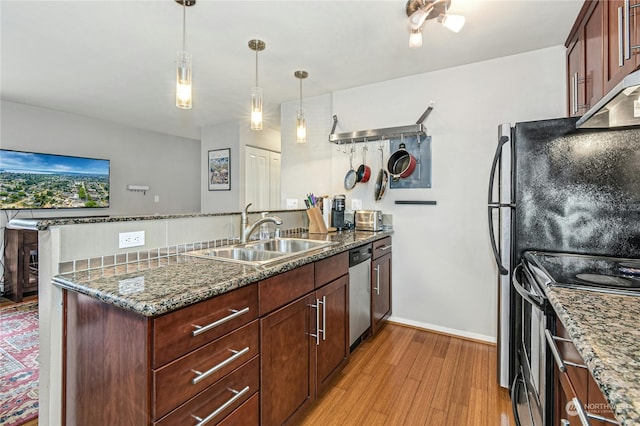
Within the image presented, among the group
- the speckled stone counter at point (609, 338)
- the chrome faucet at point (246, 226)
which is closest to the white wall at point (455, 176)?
the chrome faucet at point (246, 226)

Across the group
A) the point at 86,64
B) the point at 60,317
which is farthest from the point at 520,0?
the point at 86,64

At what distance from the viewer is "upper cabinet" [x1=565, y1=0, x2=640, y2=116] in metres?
1.15

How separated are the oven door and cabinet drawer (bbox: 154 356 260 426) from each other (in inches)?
42.8

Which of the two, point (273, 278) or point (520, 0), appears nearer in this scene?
point (273, 278)

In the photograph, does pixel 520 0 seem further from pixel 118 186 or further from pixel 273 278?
pixel 118 186

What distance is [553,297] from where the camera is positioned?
3.24 feet

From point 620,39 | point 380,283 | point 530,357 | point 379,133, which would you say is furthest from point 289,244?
point 620,39

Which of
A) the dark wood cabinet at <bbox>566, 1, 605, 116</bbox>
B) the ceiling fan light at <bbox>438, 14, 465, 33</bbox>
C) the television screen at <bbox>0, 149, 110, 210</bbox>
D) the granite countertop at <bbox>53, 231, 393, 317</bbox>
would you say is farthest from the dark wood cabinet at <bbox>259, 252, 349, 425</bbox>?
the television screen at <bbox>0, 149, 110, 210</bbox>

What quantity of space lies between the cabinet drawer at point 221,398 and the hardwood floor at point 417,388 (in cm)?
61

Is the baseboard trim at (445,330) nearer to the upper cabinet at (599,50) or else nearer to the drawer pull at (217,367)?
the upper cabinet at (599,50)

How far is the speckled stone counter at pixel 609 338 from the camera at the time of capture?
1.68 feet

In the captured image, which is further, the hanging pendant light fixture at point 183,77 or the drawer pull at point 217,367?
the hanging pendant light fixture at point 183,77

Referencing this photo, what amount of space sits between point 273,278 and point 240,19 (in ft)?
5.55

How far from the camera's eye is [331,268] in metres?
1.80
